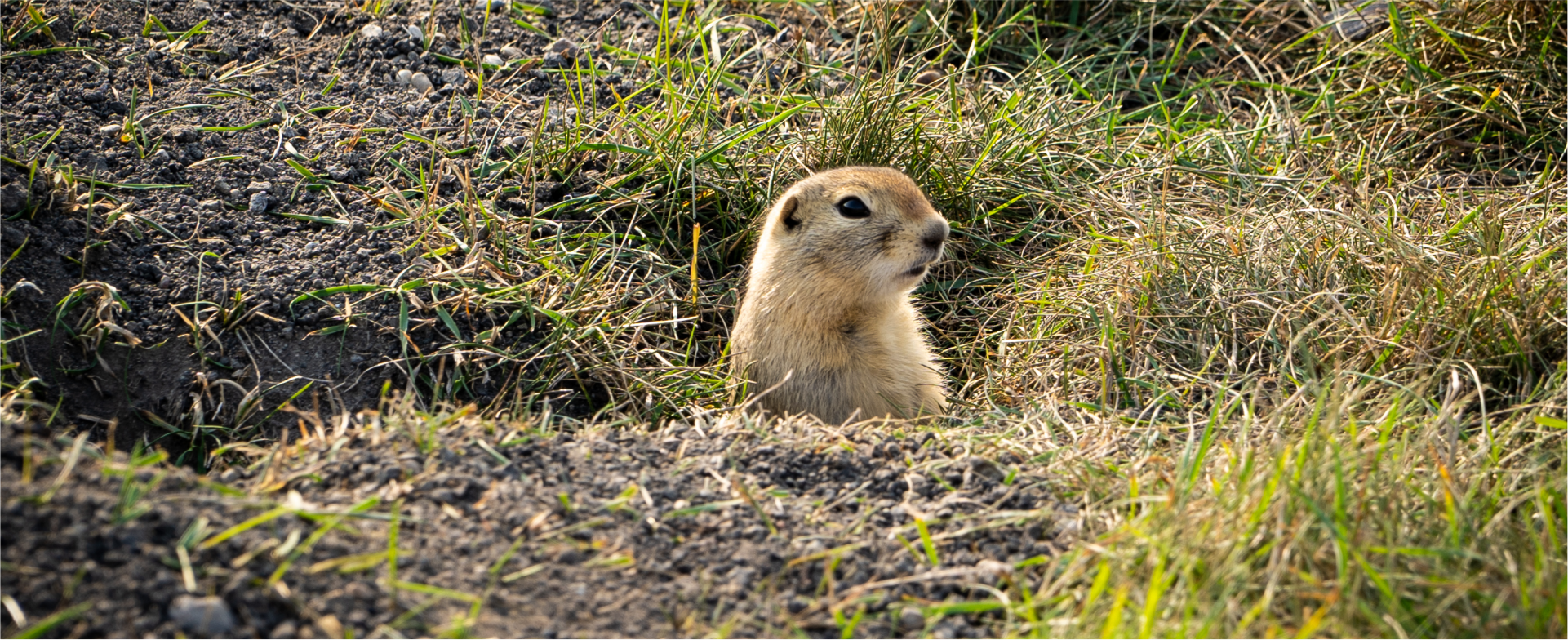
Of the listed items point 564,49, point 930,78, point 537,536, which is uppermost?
point 564,49

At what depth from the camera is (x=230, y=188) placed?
190 inches

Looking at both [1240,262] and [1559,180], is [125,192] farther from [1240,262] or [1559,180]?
[1559,180]

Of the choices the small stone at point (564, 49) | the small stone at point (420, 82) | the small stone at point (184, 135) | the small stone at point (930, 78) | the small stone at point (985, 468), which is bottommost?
the small stone at point (985, 468)

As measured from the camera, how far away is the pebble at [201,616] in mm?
2475

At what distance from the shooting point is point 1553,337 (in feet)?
12.6

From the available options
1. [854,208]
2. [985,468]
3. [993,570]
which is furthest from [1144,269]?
[993,570]

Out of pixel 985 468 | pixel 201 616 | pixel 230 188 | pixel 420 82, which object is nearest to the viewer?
pixel 201 616

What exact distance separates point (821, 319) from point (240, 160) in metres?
2.63

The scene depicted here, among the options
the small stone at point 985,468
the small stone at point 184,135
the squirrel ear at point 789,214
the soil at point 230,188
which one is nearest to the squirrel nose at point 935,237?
the squirrel ear at point 789,214

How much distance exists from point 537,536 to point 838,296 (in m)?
1.97

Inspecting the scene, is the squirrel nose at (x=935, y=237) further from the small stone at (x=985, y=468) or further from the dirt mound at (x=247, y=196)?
the dirt mound at (x=247, y=196)

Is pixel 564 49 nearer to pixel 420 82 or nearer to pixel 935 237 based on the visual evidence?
pixel 420 82

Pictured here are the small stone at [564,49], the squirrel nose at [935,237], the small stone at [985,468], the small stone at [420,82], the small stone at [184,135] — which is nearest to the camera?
the small stone at [985,468]

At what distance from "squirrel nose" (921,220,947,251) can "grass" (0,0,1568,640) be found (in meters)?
0.57
